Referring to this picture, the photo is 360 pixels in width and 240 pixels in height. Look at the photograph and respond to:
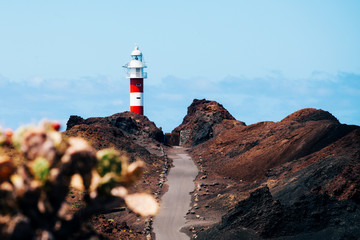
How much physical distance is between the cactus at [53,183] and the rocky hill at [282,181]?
17496 mm

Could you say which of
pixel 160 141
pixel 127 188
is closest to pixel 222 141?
pixel 160 141

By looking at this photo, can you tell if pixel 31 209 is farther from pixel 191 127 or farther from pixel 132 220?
pixel 191 127

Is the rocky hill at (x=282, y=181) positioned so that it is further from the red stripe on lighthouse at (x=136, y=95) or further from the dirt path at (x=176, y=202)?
the red stripe on lighthouse at (x=136, y=95)

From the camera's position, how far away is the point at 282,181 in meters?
37.1

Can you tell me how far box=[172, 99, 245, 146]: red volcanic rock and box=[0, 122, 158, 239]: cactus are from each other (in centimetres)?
7079

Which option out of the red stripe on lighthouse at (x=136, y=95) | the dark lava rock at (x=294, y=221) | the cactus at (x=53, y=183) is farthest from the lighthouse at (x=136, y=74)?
the cactus at (x=53, y=183)

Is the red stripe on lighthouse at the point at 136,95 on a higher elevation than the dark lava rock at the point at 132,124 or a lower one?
higher

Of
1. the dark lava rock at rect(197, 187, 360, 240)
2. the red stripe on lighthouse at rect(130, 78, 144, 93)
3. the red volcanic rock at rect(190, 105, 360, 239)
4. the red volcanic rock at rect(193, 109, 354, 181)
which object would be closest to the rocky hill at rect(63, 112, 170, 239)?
the red volcanic rock at rect(190, 105, 360, 239)

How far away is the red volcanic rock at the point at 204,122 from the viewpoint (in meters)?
83.0

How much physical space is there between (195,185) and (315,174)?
1400cm

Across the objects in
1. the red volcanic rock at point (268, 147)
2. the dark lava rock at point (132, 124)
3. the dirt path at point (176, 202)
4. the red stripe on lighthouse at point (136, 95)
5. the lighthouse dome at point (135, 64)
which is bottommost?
the dirt path at point (176, 202)

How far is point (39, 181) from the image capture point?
988cm

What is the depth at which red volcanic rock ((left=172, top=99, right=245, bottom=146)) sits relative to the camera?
3268 inches

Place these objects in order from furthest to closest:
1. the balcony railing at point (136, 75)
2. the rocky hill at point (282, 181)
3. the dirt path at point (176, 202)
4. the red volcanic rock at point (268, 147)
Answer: the balcony railing at point (136, 75) → the red volcanic rock at point (268, 147) → the dirt path at point (176, 202) → the rocky hill at point (282, 181)
